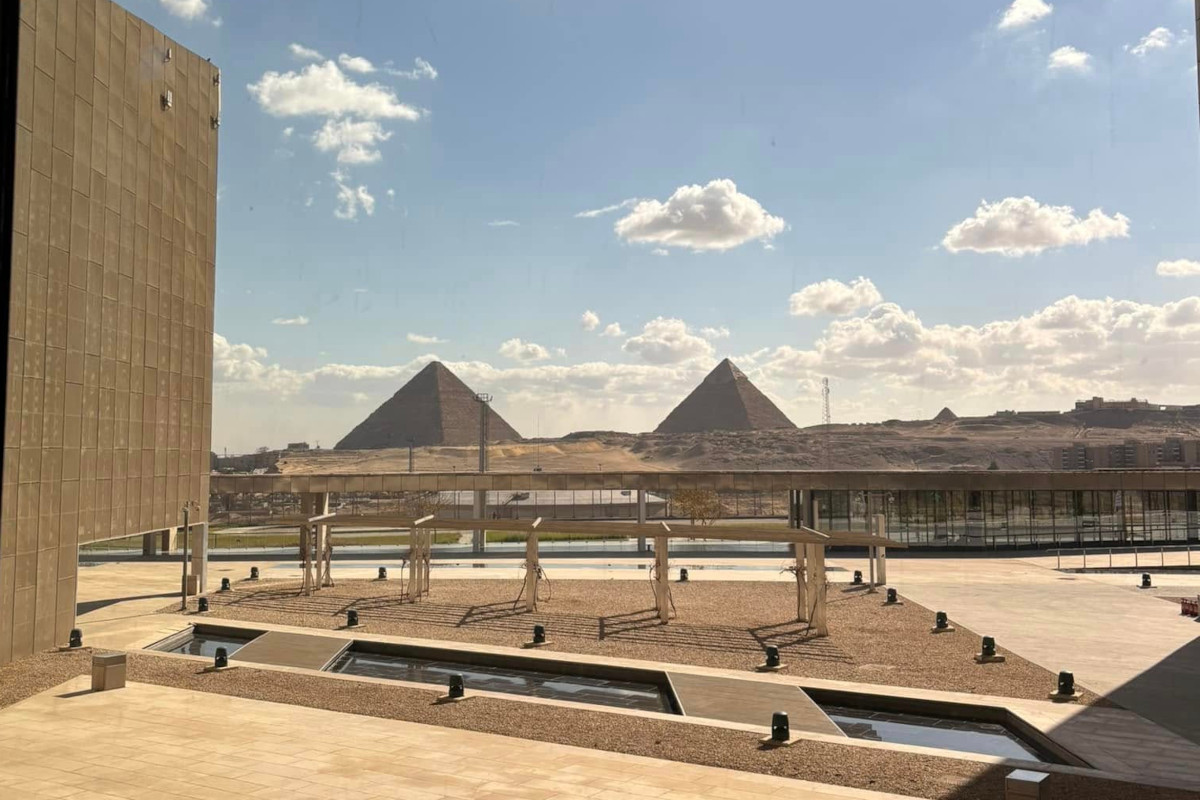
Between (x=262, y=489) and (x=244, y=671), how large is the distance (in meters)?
27.5

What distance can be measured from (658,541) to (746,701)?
34.0 feet

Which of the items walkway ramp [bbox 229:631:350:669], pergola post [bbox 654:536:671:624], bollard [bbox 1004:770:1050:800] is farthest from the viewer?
pergola post [bbox 654:536:671:624]

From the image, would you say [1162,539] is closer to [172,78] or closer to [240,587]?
[240,587]

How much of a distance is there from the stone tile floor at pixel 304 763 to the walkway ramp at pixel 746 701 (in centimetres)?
316

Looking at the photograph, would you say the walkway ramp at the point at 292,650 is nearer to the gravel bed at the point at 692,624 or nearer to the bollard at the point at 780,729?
the gravel bed at the point at 692,624

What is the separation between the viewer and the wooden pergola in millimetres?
25156

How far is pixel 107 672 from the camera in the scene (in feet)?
61.8

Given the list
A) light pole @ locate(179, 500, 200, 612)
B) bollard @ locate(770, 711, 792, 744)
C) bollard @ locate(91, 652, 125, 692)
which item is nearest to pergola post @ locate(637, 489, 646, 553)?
light pole @ locate(179, 500, 200, 612)

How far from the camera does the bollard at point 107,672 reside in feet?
61.7

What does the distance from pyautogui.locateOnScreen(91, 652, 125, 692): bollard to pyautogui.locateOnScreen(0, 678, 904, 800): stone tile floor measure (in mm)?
1472

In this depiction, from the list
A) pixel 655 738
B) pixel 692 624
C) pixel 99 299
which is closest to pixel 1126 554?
pixel 692 624

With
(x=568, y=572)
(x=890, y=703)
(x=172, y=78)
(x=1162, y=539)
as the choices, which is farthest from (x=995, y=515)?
(x=172, y=78)

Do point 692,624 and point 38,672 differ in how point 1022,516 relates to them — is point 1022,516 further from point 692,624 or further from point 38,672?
point 38,672

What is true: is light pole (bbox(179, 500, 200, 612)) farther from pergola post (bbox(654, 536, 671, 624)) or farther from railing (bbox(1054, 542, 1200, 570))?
railing (bbox(1054, 542, 1200, 570))
